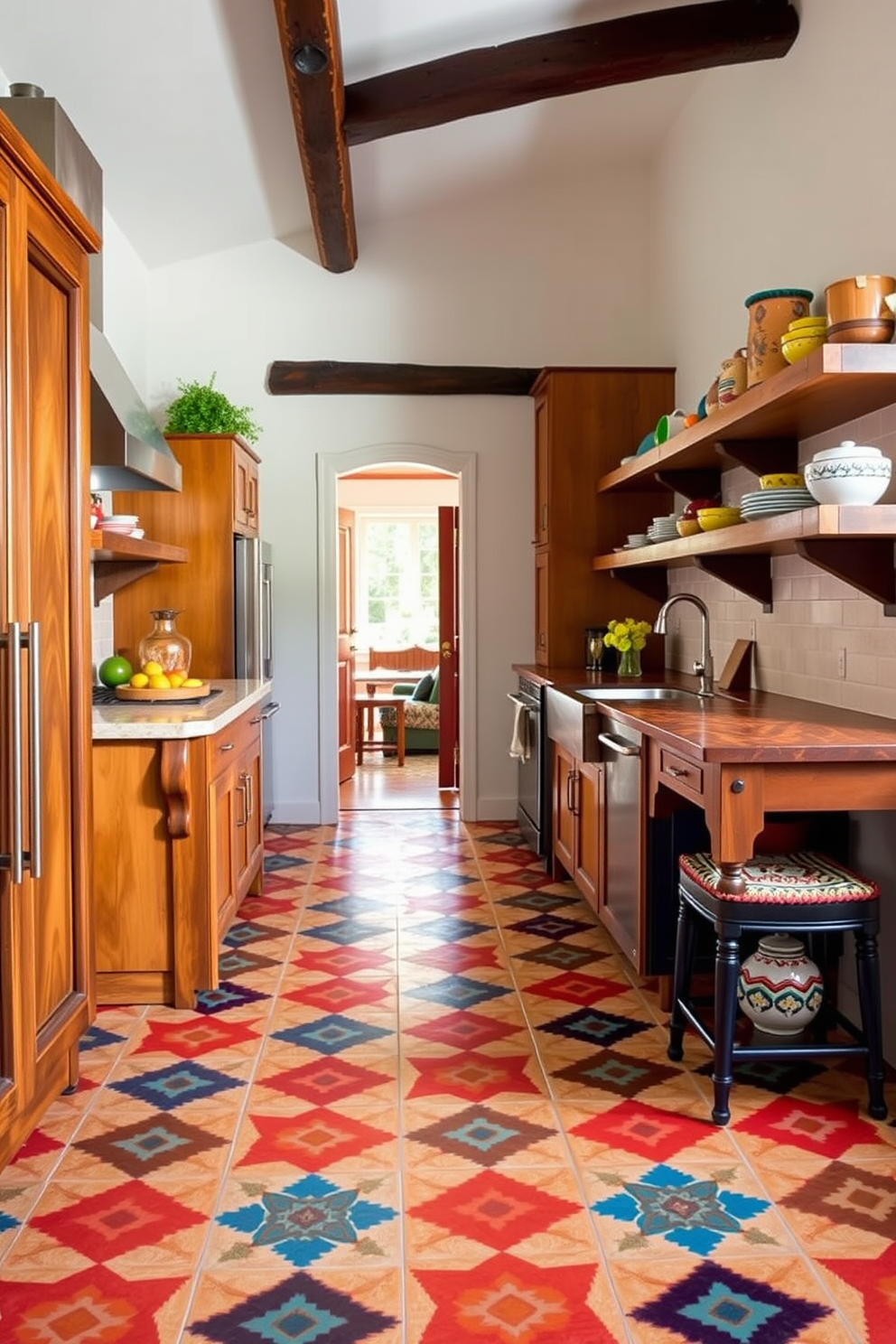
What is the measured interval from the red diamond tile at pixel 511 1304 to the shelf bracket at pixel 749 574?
2658 millimetres

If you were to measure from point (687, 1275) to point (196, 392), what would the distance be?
187 inches

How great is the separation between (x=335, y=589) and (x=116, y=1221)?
4.70 m

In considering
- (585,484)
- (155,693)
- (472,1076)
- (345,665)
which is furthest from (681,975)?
(345,665)

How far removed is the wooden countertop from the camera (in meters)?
2.75

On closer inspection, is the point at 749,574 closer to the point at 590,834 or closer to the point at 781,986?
the point at 590,834

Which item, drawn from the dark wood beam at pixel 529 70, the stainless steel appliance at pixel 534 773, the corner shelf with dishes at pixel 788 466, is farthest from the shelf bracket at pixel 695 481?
the dark wood beam at pixel 529 70

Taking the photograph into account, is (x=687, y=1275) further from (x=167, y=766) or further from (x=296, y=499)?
(x=296, y=499)

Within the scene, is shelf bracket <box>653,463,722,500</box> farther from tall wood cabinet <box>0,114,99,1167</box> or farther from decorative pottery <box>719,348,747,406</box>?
tall wood cabinet <box>0,114,99,1167</box>

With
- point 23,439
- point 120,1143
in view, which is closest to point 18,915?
point 120,1143

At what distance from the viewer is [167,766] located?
3562 millimetres

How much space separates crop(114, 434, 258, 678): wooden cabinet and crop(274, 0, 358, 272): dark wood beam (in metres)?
1.18

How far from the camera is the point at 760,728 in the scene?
10.3 feet

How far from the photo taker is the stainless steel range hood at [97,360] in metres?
3.67

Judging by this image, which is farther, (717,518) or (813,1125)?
(717,518)
